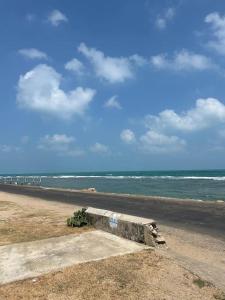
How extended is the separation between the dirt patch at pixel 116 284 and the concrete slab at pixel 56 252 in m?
0.45

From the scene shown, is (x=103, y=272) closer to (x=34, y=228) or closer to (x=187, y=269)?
(x=187, y=269)

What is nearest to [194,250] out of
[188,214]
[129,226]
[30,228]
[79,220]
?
[129,226]

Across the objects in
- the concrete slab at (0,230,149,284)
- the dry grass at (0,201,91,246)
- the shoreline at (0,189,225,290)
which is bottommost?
the shoreline at (0,189,225,290)

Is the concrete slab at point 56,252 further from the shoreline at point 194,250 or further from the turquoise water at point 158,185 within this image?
the turquoise water at point 158,185

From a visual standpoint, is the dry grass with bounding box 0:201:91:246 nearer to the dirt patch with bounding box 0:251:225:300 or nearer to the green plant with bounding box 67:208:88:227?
the green plant with bounding box 67:208:88:227

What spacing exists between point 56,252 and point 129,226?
7.34 feet

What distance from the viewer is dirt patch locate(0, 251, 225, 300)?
6398mm

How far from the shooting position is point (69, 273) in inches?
295

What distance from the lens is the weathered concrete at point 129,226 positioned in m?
9.96

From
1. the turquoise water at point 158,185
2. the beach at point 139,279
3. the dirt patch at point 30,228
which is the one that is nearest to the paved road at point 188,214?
the beach at point 139,279

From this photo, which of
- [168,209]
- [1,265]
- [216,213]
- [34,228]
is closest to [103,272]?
[1,265]

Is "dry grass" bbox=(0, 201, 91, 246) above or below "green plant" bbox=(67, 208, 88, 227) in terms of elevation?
below

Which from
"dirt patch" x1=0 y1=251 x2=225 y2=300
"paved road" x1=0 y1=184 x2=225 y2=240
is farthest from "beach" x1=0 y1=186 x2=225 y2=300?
"paved road" x1=0 y1=184 x2=225 y2=240

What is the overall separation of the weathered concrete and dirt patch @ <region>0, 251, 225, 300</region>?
1.75 meters
